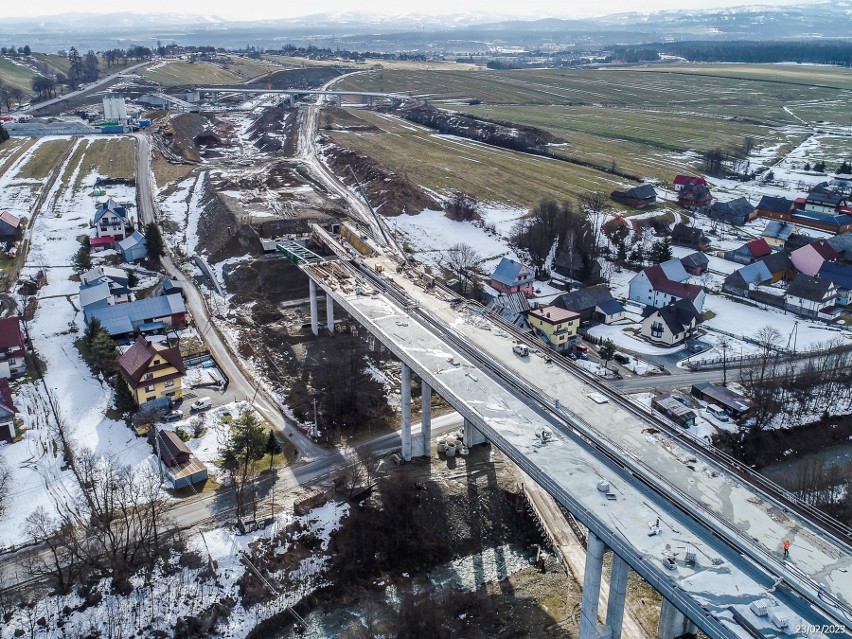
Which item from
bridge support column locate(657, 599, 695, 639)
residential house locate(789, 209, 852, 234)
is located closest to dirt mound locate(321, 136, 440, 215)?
residential house locate(789, 209, 852, 234)

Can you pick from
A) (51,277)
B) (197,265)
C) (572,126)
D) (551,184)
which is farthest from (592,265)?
(572,126)

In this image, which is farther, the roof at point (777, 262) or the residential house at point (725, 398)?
the roof at point (777, 262)

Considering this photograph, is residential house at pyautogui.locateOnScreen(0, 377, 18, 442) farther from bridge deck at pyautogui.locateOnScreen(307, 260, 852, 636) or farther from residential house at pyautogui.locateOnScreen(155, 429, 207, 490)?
bridge deck at pyautogui.locateOnScreen(307, 260, 852, 636)

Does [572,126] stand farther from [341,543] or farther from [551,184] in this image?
[341,543]

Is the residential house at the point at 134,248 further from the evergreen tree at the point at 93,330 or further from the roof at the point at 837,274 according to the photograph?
the roof at the point at 837,274

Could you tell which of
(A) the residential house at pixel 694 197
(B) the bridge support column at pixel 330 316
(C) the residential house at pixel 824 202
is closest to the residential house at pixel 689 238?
(A) the residential house at pixel 694 197

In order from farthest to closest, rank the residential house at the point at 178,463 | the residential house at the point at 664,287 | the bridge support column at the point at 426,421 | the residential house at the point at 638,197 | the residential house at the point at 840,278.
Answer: the residential house at the point at 638,197 < the residential house at the point at 840,278 < the residential house at the point at 664,287 < the bridge support column at the point at 426,421 < the residential house at the point at 178,463
